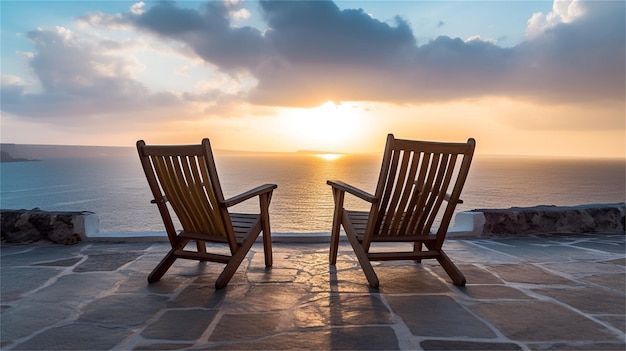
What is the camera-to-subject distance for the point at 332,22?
22.4 meters

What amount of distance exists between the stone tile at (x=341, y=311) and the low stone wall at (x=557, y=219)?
280cm

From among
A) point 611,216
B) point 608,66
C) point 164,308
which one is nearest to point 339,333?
point 164,308

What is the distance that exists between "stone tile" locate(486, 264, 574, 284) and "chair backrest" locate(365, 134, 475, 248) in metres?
0.63

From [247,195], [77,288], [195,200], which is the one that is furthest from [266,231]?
[77,288]

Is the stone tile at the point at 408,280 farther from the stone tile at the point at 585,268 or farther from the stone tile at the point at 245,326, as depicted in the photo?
the stone tile at the point at 585,268

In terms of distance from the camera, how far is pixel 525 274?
9.92ft

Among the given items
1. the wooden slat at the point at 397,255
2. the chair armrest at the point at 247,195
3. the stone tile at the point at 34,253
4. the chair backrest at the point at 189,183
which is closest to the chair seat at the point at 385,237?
the wooden slat at the point at 397,255

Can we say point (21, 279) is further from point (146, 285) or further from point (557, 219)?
point (557, 219)

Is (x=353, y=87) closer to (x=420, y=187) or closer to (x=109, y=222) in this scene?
(x=109, y=222)

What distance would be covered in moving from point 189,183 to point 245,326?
1.12 m

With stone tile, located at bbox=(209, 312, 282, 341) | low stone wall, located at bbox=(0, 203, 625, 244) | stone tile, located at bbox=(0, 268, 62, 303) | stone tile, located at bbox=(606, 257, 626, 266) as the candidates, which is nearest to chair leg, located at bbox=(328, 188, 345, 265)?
low stone wall, located at bbox=(0, 203, 625, 244)

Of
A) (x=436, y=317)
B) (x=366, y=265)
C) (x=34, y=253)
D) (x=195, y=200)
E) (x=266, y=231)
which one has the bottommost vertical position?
(x=34, y=253)

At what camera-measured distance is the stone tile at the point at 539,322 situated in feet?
6.34

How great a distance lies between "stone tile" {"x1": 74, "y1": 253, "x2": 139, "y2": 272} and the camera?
315 cm
